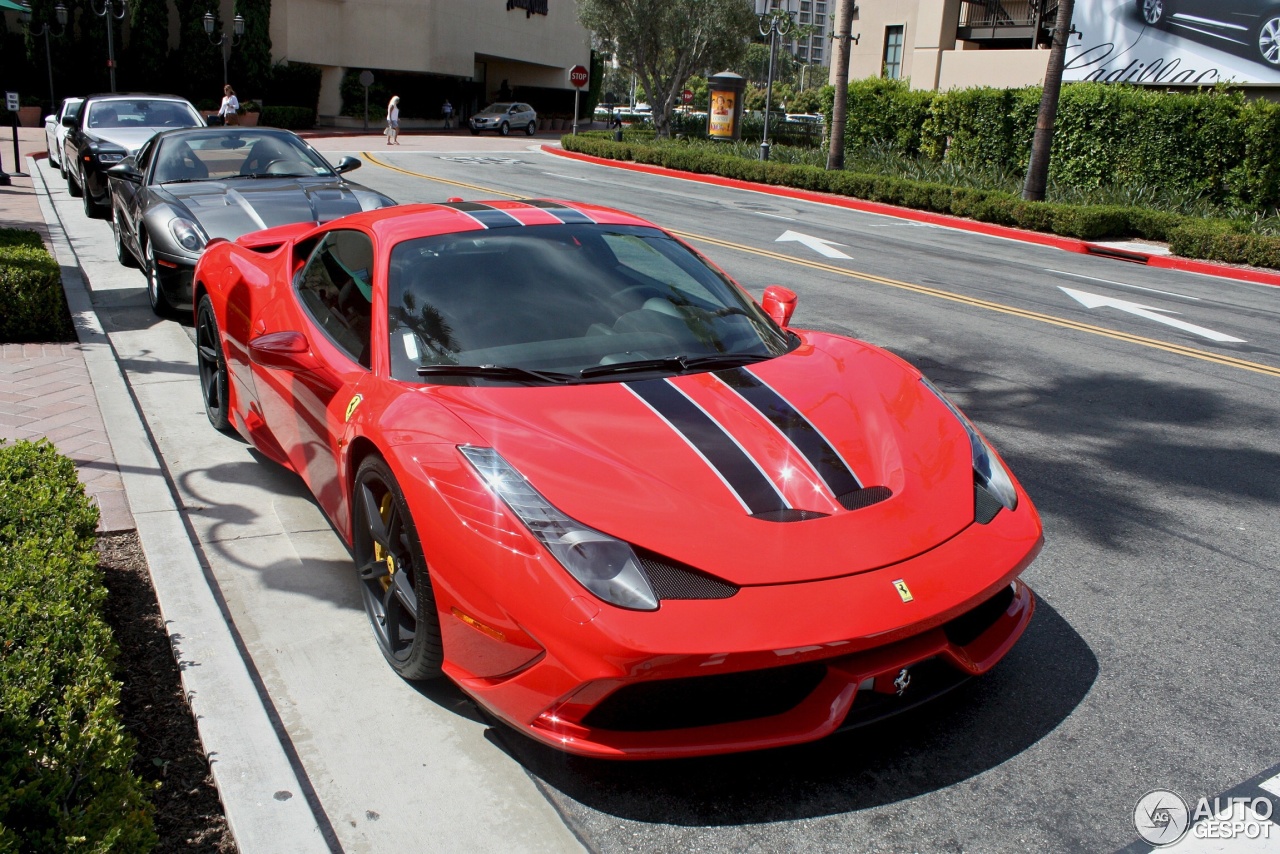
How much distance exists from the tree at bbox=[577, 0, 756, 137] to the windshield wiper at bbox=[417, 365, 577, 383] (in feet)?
127

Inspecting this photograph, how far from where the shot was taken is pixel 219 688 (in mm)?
3377

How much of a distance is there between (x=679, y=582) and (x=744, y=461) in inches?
23.3

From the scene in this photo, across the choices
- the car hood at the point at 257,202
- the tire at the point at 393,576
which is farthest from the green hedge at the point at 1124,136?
the tire at the point at 393,576

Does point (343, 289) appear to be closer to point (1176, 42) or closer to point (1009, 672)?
point (1009, 672)

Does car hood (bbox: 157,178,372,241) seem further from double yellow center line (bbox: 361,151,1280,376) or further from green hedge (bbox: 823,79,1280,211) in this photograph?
green hedge (bbox: 823,79,1280,211)

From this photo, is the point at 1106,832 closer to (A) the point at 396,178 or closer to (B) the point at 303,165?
(B) the point at 303,165

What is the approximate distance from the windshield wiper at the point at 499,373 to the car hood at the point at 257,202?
470cm

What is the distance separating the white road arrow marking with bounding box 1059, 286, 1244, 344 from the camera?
9.91 meters

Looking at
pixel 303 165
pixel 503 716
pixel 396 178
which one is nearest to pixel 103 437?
pixel 503 716

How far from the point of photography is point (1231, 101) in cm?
2023

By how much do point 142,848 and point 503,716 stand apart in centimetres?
94

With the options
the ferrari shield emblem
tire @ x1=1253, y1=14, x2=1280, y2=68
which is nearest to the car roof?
the ferrari shield emblem

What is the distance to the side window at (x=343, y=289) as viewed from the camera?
4094mm

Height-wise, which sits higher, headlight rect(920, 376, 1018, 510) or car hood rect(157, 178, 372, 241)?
car hood rect(157, 178, 372, 241)
